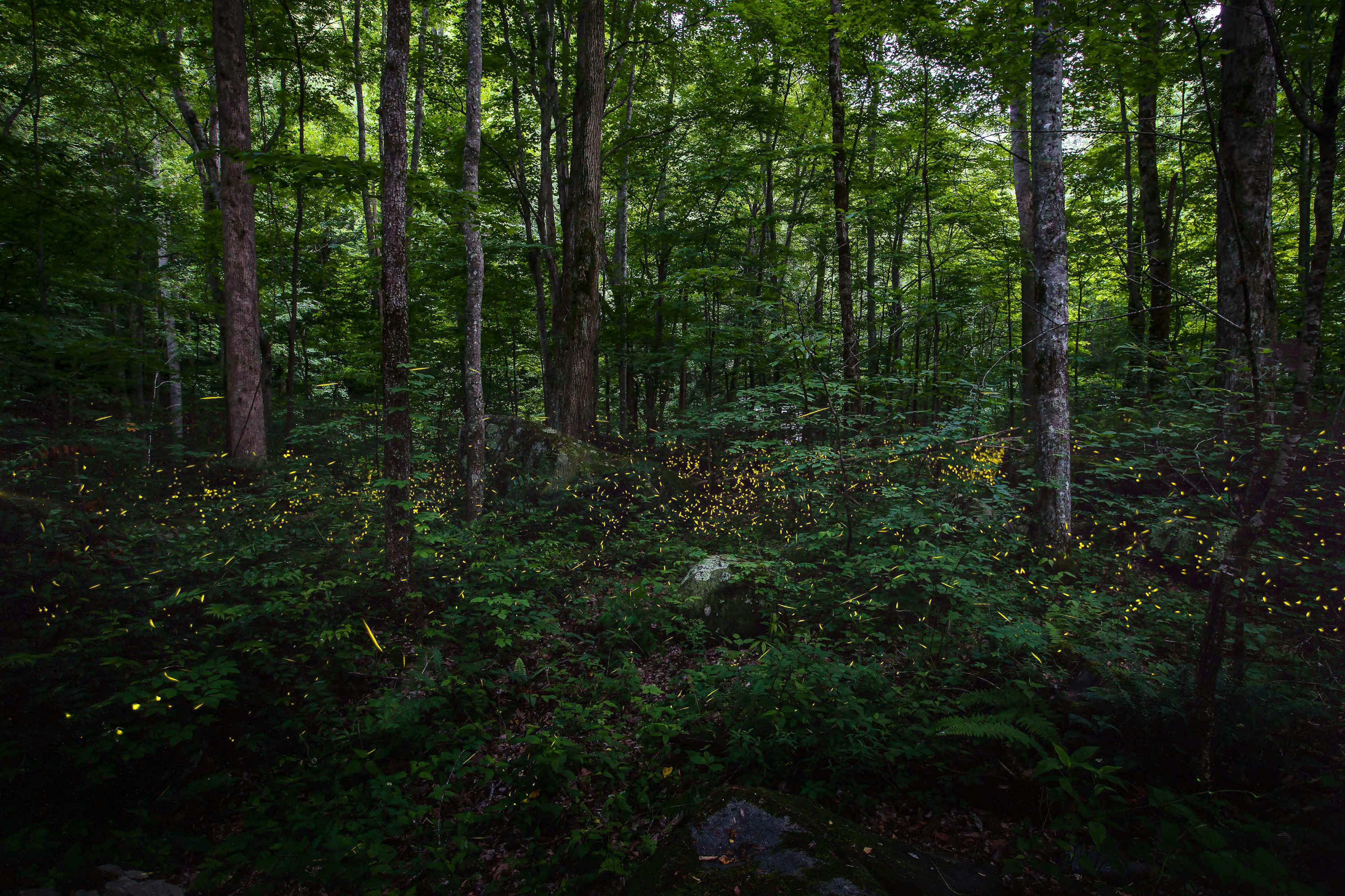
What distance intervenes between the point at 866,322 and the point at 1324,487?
8.33 m

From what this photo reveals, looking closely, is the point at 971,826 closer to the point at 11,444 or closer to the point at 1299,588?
the point at 1299,588

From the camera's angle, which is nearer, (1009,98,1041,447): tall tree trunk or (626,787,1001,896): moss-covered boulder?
(626,787,1001,896): moss-covered boulder

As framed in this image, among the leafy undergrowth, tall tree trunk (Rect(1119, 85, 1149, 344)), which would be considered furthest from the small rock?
tall tree trunk (Rect(1119, 85, 1149, 344))

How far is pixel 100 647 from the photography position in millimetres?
4152

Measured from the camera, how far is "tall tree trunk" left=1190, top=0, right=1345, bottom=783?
8.40 feet

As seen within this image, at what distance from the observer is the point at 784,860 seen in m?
2.48

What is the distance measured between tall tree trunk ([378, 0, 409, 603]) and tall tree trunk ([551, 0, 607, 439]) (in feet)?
14.0

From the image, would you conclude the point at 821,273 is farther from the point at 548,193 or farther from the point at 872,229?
the point at 548,193

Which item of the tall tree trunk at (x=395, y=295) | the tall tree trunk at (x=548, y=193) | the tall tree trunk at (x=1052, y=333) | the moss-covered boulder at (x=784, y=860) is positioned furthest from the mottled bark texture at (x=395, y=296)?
the tall tree trunk at (x=1052, y=333)

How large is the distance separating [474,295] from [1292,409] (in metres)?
8.76

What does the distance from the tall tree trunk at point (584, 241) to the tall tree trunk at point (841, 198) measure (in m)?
3.93

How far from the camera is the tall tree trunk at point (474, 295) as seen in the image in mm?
8250

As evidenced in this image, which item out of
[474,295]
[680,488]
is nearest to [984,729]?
[680,488]

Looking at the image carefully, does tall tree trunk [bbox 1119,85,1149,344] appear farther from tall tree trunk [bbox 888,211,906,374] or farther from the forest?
tall tree trunk [bbox 888,211,906,374]
